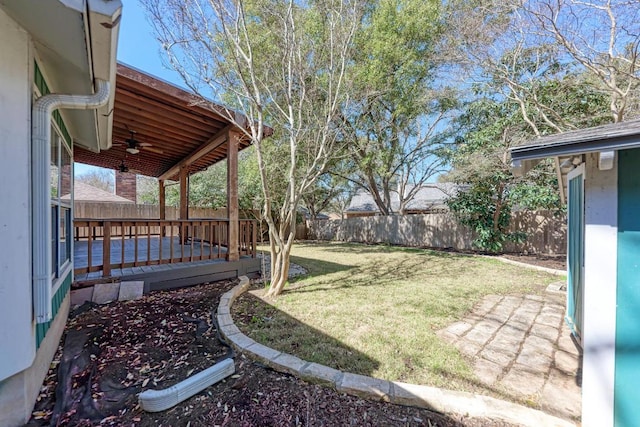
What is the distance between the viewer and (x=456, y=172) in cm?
896

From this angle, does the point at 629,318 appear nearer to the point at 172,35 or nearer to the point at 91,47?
the point at 91,47

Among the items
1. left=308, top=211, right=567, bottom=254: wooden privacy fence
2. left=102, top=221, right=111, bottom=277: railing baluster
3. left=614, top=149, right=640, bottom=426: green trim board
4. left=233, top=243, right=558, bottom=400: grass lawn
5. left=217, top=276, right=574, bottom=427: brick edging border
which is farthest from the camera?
left=308, top=211, right=567, bottom=254: wooden privacy fence

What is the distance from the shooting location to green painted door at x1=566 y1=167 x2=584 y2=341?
9.50 feet

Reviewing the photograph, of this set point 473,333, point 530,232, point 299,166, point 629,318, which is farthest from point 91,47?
point 530,232

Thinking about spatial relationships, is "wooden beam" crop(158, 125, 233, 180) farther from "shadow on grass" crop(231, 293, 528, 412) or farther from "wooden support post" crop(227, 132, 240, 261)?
"shadow on grass" crop(231, 293, 528, 412)

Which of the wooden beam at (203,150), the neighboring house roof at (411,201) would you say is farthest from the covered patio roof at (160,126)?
the neighboring house roof at (411,201)

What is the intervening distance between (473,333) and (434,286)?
204 centimetres

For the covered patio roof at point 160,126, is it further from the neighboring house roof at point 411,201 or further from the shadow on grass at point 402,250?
the neighboring house roof at point 411,201

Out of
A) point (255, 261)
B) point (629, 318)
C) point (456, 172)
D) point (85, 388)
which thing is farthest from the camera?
point (456, 172)

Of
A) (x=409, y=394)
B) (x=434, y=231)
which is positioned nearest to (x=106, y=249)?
(x=409, y=394)

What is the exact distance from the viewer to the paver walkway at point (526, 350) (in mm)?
2195

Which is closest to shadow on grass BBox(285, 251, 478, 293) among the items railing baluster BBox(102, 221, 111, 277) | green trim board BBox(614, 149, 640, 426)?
railing baluster BBox(102, 221, 111, 277)

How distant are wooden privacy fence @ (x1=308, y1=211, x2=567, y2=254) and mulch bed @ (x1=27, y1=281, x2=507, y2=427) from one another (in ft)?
31.1

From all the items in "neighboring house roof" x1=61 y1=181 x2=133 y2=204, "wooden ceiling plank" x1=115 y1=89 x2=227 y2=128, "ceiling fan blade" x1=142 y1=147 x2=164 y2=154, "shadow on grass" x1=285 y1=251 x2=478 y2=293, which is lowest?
"shadow on grass" x1=285 y1=251 x2=478 y2=293
